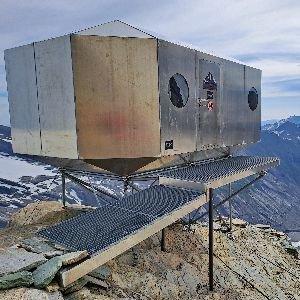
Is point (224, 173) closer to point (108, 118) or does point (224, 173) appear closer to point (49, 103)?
point (108, 118)

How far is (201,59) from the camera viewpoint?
40.6ft

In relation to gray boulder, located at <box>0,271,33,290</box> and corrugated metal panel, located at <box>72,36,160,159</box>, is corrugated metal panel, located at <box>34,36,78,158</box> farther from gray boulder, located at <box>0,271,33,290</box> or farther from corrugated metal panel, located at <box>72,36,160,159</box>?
gray boulder, located at <box>0,271,33,290</box>

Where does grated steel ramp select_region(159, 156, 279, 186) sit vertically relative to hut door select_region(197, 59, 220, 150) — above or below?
below

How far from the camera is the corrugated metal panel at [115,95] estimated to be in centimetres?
988

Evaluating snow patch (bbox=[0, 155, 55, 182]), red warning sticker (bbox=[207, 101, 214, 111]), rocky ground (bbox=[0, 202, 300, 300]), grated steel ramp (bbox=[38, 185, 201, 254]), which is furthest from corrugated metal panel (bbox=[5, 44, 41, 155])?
snow patch (bbox=[0, 155, 55, 182])

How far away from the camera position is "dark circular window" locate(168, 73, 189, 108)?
1128 cm

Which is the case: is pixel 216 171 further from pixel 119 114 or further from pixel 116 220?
pixel 116 220

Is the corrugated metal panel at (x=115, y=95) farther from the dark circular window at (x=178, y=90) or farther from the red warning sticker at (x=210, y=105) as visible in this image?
the red warning sticker at (x=210, y=105)

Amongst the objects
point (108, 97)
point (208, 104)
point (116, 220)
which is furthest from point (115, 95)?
point (208, 104)

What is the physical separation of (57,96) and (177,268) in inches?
256

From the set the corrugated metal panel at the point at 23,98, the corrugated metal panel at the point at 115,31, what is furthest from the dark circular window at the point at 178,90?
the corrugated metal panel at the point at 23,98

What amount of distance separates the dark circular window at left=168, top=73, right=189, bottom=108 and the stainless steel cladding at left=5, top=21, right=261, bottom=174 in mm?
34

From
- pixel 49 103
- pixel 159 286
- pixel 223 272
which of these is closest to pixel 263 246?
pixel 223 272

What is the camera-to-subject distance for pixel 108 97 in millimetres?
10086
